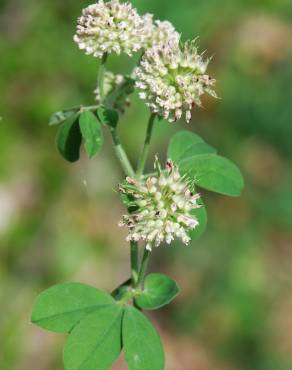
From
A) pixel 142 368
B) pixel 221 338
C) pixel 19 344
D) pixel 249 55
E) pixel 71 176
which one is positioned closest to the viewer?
pixel 142 368

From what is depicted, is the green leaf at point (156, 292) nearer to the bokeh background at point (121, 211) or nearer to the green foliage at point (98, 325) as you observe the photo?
the green foliage at point (98, 325)

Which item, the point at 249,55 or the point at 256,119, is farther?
the point at 249,55

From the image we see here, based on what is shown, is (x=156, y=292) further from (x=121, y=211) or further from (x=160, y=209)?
(x=121, y=211)

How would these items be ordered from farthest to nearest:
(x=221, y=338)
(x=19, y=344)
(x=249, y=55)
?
(x=249, y=55) < (x=221, y=338) < (x=19, y=344)

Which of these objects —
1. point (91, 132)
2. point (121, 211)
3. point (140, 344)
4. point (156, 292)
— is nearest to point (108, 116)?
point (91, 132)

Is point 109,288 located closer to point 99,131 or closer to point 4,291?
point 4,291

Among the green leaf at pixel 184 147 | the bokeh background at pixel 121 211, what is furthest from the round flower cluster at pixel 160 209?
the bokeh background at pixel 121 211

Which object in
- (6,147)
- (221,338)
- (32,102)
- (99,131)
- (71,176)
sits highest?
(32,102)

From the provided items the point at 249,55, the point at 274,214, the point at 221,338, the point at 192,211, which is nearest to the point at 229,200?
the point at 274,214
